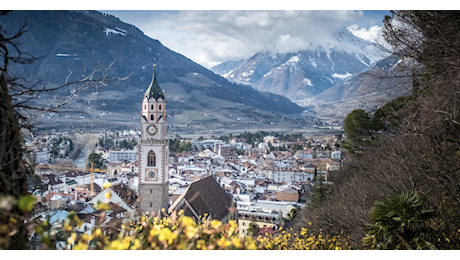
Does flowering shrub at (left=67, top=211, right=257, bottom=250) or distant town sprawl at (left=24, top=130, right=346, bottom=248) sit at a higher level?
flowering shrub at (left=67, top=211, right=257, bottom=250)

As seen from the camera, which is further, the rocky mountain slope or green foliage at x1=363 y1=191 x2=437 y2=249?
the rocky mountain slope

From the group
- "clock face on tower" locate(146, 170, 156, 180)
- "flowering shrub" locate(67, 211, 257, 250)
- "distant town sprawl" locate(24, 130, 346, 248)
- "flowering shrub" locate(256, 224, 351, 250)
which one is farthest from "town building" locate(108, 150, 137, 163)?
"flowering shrub" locate(67, 211, 257, 250)

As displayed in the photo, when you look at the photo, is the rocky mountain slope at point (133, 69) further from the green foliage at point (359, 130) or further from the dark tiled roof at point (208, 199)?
the green foliage at point (359, 130)

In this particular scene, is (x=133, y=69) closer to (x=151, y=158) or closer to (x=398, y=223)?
(x=151, y=158)

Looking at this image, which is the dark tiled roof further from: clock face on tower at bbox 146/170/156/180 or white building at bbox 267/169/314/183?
white building at bbox 267/169/314/183

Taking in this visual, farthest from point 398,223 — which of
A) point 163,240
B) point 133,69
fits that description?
point 133,69
